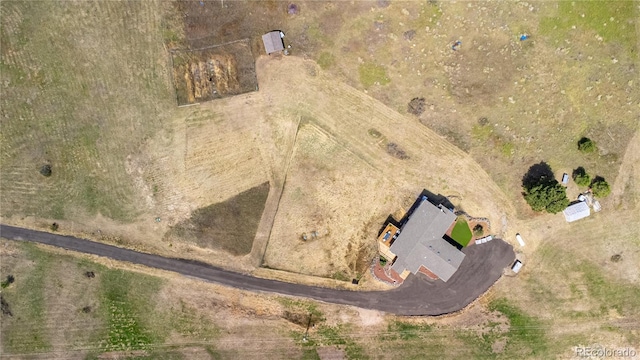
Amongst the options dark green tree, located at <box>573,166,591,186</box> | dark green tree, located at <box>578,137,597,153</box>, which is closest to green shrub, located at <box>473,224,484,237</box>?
dark green tree, located at <box>573,166,591,186</box>

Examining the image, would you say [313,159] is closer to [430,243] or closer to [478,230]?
[430,243]

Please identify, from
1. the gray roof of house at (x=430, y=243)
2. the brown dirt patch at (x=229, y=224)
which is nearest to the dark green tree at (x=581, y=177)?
the gray roof of house at (x=430, y=243)

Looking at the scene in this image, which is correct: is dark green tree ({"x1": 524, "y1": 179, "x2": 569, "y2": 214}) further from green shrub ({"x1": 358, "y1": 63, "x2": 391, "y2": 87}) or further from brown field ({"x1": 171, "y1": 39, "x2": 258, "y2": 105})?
brown field ({"x1": 171, "y1": 39, "x2": 258, "y2": 105})

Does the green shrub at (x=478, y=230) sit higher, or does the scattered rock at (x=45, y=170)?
the green shrub at (x=478, y=230)

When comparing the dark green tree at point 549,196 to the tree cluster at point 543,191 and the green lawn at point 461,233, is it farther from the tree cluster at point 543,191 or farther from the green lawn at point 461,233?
the green lawn at point 461,233

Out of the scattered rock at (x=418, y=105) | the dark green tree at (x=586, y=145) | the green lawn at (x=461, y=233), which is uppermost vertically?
the scattered rock at (x=418, y=105)

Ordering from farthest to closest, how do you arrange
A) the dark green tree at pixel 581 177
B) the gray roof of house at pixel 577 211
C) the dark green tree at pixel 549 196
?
the gray roof of house at pixel 577 211, the dark green tree at pixel 581 177, the dark green tree at pixel 549 196

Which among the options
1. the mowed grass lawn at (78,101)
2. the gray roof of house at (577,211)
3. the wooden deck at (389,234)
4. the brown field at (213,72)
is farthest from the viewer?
the mowed grass lawn at (78,101)

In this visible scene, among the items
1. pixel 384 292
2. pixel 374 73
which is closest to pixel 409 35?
pixel 374 73
